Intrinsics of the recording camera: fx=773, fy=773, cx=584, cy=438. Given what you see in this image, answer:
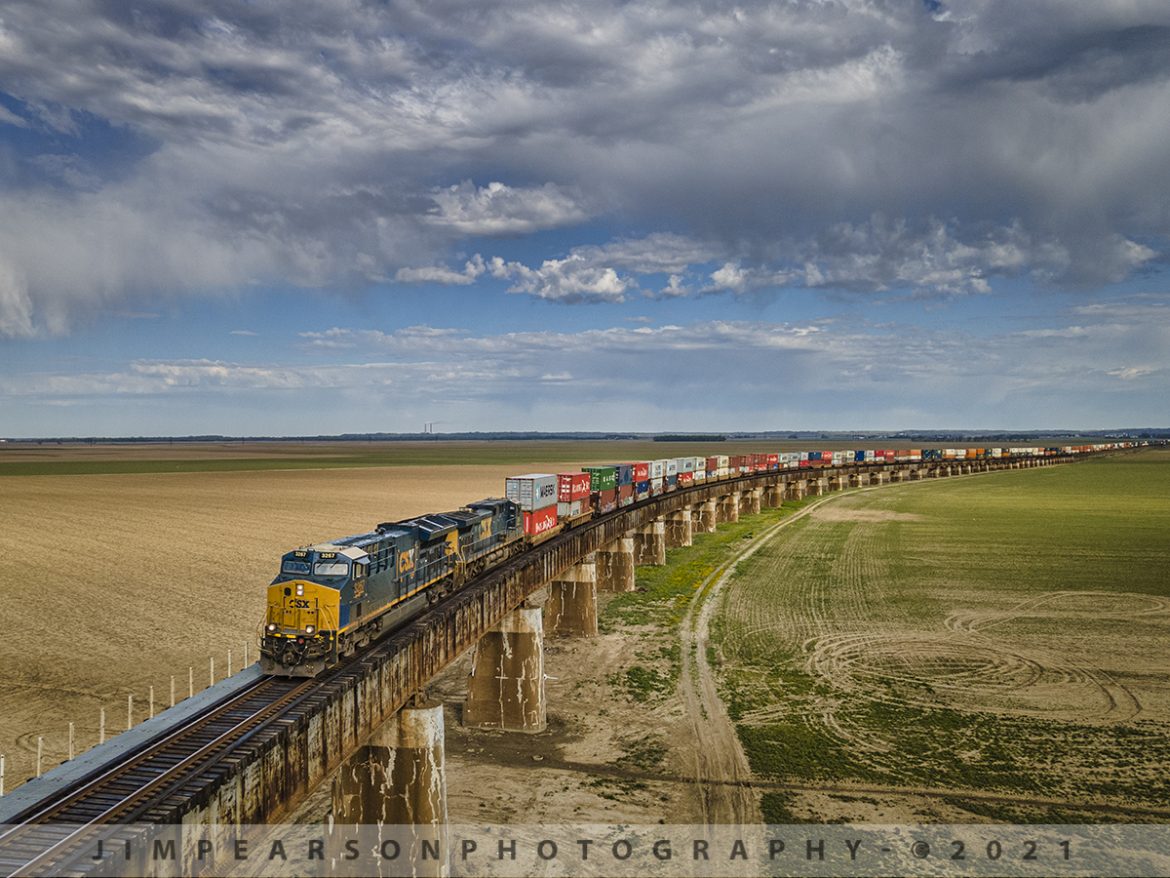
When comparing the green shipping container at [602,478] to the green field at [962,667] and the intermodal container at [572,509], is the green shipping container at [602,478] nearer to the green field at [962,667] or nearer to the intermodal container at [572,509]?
the intermodal container at [572,509]

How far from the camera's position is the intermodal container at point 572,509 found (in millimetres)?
52719

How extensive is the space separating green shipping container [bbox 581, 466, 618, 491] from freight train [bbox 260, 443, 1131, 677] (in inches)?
123

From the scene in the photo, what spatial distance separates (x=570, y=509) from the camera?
177 ft

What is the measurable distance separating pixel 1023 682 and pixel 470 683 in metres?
26.7

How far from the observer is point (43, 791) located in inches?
624

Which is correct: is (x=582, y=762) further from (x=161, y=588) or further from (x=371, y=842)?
(x=161, y=588)

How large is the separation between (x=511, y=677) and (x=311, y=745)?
54.0ft

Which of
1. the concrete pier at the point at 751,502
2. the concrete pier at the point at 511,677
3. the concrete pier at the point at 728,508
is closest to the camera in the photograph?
the concrete pier at the point at 511,677

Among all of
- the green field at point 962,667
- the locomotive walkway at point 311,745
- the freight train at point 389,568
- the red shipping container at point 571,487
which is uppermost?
the red shipping container at point 571,487

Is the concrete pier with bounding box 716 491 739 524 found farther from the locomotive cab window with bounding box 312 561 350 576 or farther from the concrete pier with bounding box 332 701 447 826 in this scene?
the concrete pier with bounding box 332 701 447 826

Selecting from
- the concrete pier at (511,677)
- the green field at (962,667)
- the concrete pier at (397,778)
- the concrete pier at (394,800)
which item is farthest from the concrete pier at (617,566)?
the concrete pier at (394,800)

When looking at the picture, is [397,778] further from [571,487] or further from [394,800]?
[571,487]

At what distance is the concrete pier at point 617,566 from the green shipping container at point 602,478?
4.76m

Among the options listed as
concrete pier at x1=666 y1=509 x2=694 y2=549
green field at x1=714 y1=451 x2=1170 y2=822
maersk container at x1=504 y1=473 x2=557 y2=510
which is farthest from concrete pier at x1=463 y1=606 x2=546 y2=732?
concrete pier at x1=666 y1=509 x2=694 y2=549
